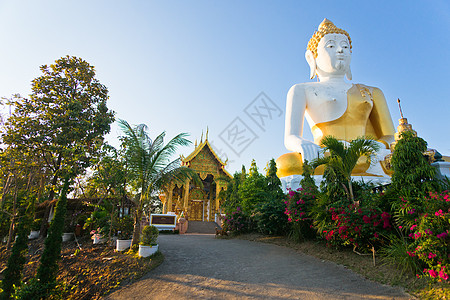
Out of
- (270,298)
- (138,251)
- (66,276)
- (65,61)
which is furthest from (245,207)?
(65,61)

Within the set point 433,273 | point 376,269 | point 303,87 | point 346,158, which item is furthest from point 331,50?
point 433,273

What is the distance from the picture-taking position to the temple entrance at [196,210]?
70.4ft

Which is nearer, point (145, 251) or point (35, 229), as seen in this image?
point (145, 251)

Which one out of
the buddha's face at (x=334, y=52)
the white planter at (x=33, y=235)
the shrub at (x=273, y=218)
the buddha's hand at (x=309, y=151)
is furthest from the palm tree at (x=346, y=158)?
the white planter at (x=33, y=235)

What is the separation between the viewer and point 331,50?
12828mm

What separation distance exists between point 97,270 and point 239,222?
6.39 meters

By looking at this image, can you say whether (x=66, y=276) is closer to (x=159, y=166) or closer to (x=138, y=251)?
(x=138, y=251)

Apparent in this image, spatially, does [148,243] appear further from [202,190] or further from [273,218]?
[202,190]

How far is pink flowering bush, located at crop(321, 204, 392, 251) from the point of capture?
5.30 meters

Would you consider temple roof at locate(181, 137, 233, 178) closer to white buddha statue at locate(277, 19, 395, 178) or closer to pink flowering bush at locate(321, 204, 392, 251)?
white buddha statue at locate(277, 19, 395, 178)

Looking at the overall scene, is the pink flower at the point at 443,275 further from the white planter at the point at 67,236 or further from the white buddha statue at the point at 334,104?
the white planter at the point at 67,236

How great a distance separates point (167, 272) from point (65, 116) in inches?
330

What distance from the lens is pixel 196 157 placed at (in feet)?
68.7

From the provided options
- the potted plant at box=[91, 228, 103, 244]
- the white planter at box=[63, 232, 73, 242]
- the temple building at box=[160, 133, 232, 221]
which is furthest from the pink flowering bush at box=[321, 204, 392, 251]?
the temple building at box=[160, 133, 232, 221]
